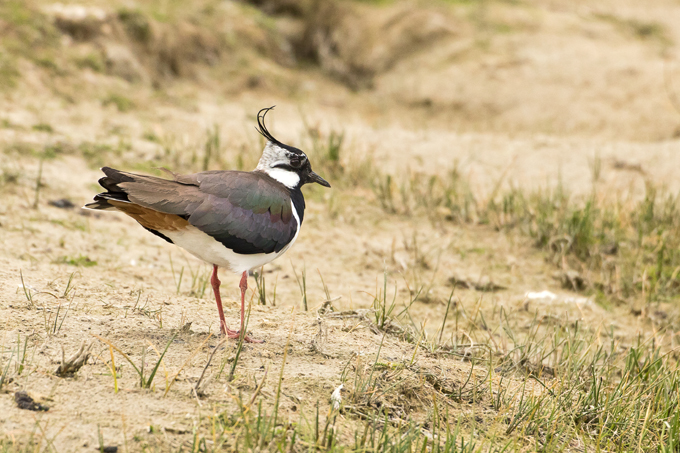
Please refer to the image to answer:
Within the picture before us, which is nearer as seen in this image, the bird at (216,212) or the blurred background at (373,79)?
the bird at (216,212)

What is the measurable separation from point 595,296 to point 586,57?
5.14m

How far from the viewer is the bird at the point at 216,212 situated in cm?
318

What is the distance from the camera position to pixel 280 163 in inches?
152

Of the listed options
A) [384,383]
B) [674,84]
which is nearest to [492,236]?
[384,383]

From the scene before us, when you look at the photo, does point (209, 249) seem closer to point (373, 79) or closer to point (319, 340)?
point (319, 340)

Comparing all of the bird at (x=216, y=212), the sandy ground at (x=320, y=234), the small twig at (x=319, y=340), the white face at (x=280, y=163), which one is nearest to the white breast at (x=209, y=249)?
the bird at (x=216, y=212)

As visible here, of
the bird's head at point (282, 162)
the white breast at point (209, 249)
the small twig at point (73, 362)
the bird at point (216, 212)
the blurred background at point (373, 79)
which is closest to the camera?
the small twig at point (73, 362)

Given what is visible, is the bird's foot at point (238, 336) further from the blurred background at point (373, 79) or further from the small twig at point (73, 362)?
the blurred background at point (373, 79)

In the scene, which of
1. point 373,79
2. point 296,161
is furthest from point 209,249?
point 373,79

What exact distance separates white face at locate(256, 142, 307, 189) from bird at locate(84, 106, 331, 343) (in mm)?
163

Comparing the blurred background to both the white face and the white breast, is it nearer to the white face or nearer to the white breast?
the white face

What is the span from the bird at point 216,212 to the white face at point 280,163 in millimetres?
163

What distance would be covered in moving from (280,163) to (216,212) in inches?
27.8

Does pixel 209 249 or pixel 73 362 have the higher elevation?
pixel 209 249
